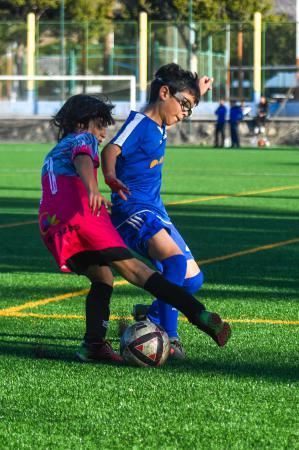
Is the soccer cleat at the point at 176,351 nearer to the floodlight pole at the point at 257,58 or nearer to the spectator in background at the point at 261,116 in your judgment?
the spectator in background at the point at 261,116

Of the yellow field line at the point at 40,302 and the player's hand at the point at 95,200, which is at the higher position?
the player's hand at the point at 95,200

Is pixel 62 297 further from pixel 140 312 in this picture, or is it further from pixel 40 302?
pixel 140 312

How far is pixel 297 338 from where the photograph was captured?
7.99m

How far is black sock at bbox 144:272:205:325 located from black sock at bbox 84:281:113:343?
0.96 ft

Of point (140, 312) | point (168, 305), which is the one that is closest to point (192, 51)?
point (140, 312)

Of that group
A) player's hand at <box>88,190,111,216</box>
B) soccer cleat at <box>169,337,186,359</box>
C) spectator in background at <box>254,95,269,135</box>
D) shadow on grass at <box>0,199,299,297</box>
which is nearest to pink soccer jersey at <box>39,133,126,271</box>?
player's hand at <box>88,190,111,216</box>

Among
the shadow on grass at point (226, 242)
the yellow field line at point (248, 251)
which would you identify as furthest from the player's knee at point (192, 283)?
the yellow field line at point (248, 251)

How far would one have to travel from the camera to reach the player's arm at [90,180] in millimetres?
6824

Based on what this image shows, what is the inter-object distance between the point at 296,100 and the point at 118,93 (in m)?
7.54

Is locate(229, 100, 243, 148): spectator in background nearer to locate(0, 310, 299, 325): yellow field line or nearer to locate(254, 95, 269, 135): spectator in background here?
locate(254, 95, 269, 135): spectator in background

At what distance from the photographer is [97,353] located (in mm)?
7125

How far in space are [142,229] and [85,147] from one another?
666 millimetres

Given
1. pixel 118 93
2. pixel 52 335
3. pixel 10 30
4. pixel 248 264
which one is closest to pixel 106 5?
pixel 10 30

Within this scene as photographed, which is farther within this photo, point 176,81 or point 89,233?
point 176,81
